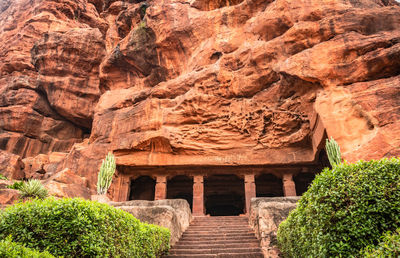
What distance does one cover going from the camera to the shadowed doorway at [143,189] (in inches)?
833

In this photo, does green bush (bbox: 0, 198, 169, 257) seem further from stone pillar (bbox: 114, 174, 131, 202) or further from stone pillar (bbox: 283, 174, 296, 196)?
stone pillar (bbox: 283, 174, 296, 196)

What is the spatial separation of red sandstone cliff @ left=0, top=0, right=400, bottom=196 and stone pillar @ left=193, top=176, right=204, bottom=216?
1.69m

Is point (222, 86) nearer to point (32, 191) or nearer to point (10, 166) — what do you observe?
point (32, 191)

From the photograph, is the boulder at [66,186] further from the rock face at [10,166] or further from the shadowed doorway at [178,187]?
the rock face at [10,166]

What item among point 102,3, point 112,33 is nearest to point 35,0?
point 102,3

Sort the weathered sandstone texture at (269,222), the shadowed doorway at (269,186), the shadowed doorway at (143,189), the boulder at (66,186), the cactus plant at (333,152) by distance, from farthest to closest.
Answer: the shadowed doorway at (143,189) → the shadowed doorway at (269,186) → the boulder at (66,186) → the cactus plant at (333,152) → the weathered sandstone texture at (269,222)

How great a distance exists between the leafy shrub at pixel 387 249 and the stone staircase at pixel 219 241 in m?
4.39

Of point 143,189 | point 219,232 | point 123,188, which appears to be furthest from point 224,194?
point 219,232

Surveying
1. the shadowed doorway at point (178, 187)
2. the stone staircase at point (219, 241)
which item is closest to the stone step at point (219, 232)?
the stone staircase at point (219, 241)

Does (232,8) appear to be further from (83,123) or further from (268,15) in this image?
(83,123)

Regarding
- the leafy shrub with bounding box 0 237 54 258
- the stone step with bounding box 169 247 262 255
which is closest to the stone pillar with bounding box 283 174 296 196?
the stone step with bounding box 169 247 262 255

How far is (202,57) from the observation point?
20.0 m

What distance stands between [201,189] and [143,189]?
5.63m

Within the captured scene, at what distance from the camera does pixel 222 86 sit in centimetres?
1820
